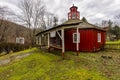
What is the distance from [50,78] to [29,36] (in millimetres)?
25002

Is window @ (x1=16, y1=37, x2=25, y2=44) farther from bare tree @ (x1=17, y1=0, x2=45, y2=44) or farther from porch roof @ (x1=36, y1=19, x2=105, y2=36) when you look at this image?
porch roof @ (x1=36, y1=19, x2=105, y2=36)

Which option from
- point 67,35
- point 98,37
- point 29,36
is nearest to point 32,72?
point 67,35

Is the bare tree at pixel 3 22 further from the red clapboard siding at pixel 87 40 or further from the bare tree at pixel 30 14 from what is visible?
the red clapboard siding at pixel 87 40

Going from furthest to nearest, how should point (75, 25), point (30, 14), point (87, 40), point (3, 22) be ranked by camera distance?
point (30, 14), point (3, 22), point (87, 40), point (75, 25)

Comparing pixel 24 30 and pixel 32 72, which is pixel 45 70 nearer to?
pixel 32 72

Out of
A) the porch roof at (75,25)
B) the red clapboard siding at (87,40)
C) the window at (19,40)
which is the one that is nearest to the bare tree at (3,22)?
the window at (19,40)

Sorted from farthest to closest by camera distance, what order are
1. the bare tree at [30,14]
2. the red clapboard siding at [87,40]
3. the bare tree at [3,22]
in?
the bare tree at [30,14]
the bare tree at [3,22]
the red clapboard siding at [87,40]

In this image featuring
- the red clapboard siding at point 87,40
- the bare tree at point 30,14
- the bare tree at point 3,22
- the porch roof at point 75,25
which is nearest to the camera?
the porch roof at point 75,25

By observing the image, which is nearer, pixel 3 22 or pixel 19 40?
pixel 3 22

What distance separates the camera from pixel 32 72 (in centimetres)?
771

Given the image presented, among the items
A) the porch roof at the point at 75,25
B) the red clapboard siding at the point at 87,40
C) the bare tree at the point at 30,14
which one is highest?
the bare tree at the point at 30,14

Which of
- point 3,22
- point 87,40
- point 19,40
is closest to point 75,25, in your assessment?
point 87,40

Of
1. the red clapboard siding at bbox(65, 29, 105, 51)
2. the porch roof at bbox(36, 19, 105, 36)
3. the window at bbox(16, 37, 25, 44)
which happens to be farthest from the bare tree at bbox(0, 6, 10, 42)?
the red clapboard siding at bbox(65, 29, 105, 51)

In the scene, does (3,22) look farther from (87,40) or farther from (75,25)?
(75,25)
